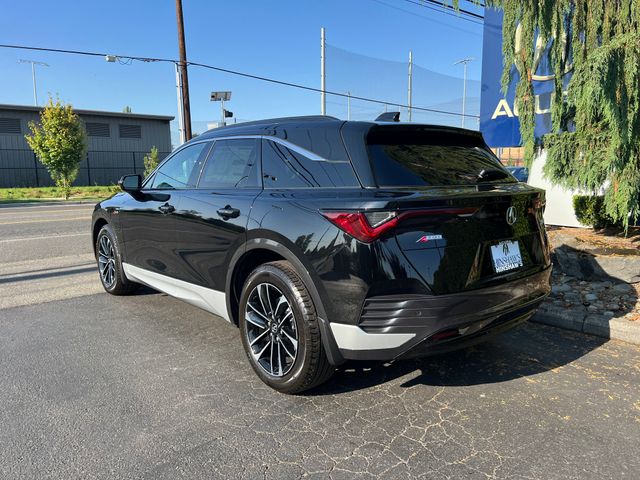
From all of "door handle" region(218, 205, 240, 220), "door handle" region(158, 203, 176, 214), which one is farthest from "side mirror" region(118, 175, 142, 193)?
"door handle" region(218, 205, 240, 220)

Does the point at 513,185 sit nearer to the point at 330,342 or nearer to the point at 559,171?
the point at 330,342

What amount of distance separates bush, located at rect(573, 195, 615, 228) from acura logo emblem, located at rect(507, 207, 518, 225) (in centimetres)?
503

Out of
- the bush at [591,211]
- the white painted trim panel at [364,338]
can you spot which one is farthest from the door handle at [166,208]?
the bush at [591,211]

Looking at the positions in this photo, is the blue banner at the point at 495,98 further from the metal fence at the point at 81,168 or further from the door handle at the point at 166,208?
the metal fence at the point at 81,168

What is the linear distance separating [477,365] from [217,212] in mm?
2264

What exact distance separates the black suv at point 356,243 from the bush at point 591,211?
16.1 ft

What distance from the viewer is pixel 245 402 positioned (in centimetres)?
315

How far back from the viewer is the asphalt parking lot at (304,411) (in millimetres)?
2494

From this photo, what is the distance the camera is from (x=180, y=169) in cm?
456

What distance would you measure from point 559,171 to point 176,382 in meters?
4.99

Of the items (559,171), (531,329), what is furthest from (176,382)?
(559,171)

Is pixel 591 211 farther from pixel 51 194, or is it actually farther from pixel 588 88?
pixel 51 194

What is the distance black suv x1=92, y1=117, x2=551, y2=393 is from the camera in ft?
8.79

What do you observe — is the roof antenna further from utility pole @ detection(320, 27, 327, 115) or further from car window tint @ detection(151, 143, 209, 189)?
utility pole @ detection(320, 27, 327, 115)
